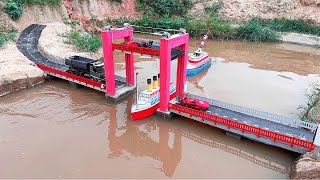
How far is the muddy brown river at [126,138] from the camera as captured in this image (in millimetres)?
12766

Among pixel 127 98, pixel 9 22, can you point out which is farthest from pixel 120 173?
pixel 9 22

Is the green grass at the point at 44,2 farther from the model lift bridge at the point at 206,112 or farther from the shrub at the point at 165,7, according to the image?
the model lift bridge at the point at 206,112

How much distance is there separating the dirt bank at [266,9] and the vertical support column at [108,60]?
24.7 m

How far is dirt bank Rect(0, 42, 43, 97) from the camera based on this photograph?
19.8m

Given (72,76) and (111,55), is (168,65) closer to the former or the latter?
(111,55)

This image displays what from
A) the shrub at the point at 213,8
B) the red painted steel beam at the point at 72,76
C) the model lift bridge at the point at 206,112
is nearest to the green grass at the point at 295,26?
the shrub at the point at 213,8

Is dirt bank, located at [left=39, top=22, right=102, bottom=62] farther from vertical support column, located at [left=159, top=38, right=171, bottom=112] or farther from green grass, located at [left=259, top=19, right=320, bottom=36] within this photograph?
green grass, located at [left=259, top=19, right=320, bottom=36]

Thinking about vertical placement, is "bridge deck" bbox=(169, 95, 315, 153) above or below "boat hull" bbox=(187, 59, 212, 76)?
below

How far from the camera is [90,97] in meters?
19.8

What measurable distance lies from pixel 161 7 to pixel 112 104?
Answer: 24310 mm

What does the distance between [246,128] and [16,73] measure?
16559 millimetres

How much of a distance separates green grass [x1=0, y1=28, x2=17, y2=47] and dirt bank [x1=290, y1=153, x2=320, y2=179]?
2491 cm

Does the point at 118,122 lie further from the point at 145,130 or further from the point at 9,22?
the point at 9,22

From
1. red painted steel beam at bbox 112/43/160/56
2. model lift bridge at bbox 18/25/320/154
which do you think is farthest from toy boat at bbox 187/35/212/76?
red painted steel beam at bbox 112/43/160/56
